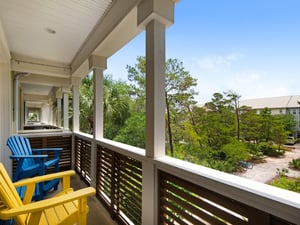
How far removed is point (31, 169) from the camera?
8.62 ft

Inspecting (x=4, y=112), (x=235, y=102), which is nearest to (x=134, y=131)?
(x=4, y=112)

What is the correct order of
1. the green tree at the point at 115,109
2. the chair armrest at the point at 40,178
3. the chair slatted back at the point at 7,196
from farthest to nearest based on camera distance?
the green tree at the point at 115,109 → the chair armrest at the point at 40,178 → the chair slatted back at the point at 7,196

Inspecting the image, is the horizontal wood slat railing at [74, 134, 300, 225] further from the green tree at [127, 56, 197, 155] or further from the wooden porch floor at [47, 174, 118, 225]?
the green tree at [127, 56, 197, 155]

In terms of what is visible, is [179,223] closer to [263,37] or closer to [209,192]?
[209,192]

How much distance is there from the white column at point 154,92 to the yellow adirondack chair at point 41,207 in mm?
488

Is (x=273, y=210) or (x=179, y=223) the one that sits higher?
(x=273, y=210)

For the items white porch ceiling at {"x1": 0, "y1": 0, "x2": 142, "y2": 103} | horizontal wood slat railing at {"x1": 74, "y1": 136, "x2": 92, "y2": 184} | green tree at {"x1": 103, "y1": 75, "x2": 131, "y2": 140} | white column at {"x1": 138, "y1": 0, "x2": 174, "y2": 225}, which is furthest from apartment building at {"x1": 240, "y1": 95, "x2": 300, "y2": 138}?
green tree at {"x1": 103, "y1": 75, "x2": 131, "y2": 140}

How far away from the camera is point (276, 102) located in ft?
4.11

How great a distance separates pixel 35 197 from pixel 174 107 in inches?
99.7

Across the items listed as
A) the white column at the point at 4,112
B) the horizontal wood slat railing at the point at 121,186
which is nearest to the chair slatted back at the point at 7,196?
the horizontal wood slat railing at the point at 121,186

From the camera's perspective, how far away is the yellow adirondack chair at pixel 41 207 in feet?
3.69

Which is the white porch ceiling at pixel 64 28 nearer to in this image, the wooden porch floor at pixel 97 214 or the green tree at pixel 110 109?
the wooden porch floor at pixel 97 214

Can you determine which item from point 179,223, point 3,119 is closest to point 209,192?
point 179,223

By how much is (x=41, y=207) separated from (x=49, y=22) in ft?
7.89
